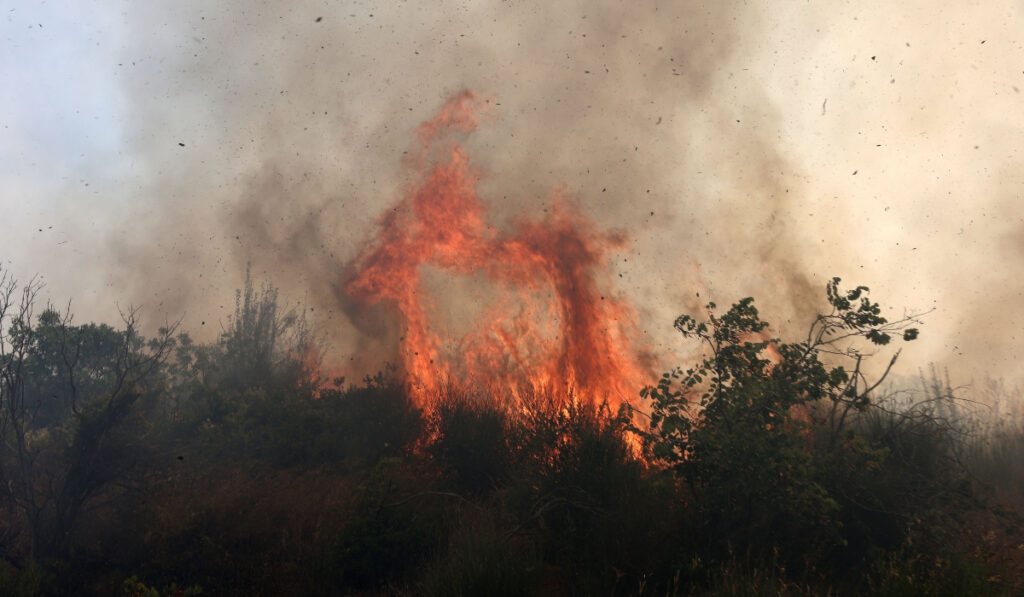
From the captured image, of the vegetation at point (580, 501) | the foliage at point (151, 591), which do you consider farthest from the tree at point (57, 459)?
the foliage at point (151, 591)

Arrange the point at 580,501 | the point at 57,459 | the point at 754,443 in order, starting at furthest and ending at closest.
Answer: the point at 57,459
the point at 580,501
the point at 754,443

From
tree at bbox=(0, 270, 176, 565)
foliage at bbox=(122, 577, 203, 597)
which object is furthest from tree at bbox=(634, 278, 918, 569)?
tree at bbox=(0, 270, 176, 565)

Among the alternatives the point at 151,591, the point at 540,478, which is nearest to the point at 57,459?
the point at 151,591

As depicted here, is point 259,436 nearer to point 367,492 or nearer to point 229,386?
point 229,386

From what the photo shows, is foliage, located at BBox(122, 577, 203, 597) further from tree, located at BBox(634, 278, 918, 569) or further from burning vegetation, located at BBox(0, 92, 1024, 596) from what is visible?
tree, located at BBox(634, 278, 918, 569)

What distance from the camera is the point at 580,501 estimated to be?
9.20 meters

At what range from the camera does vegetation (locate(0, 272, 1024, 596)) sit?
7.88m

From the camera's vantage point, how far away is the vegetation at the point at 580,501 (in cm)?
788

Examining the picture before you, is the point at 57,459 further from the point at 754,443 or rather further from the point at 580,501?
the point at 754,443

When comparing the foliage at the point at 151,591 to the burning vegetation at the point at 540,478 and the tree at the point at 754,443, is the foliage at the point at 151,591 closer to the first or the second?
the burning vegetation at the point at 540,478

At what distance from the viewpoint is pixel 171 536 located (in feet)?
36.9

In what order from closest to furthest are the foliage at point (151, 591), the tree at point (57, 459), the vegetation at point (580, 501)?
the vegetation at point (580, 501)
the foliage at point (151, 591)
the tree at point (57, 459)

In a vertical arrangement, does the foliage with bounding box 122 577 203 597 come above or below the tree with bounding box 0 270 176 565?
below

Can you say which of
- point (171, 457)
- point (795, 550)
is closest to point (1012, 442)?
point (795, 550)
